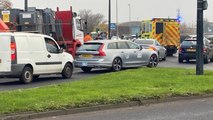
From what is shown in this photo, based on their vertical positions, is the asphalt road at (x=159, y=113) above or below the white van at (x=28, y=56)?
below

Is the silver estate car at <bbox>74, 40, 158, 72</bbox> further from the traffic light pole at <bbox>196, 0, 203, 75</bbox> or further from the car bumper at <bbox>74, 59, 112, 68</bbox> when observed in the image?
the traffic light pole at <bbox>196, 0, 203, 75</bbox>

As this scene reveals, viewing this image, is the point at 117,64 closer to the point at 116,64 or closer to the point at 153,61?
the point at 116,64

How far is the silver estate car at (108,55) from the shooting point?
20.6 meters

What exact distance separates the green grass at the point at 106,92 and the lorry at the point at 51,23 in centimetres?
1124

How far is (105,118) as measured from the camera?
9.62 m

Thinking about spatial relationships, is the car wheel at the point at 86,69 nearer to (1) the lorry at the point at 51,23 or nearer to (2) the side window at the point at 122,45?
(2) the side window at the point at 122,45

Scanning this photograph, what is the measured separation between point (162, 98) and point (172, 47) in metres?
A: 25.9

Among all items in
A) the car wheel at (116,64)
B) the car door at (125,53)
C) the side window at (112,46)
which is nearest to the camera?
the car wheel at (116,64)

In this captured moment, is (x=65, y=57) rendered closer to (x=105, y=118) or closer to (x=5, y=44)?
(x=5, y=44)

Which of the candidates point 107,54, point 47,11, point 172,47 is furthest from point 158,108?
point 172,47

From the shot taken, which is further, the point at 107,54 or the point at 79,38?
the point at 79,38

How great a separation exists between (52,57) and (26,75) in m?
1.68

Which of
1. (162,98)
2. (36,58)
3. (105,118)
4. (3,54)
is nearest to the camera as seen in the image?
(105,118)

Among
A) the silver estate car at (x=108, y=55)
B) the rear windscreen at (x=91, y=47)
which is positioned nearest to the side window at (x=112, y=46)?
the silver estate car at (x=108, y=55)
